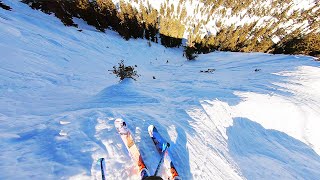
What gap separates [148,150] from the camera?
14.3ft

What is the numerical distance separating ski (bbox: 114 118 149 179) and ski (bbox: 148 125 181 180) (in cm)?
51

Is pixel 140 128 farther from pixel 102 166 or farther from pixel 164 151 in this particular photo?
pixel 102 166

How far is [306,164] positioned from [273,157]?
0.97 metres

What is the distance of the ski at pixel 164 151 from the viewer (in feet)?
12.4

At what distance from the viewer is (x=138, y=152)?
396 cm

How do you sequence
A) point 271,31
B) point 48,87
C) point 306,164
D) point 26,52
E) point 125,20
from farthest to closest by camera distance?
point 271,31
point 125,20
point 26,52
point 48,87
point 306,164

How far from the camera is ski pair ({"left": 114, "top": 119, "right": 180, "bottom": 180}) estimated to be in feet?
12.0

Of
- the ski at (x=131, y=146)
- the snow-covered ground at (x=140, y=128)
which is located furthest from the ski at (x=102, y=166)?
the ski at (x=131, y=146)

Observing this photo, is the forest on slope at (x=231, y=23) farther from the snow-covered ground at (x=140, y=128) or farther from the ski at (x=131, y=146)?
the ski at (x=131, y=146)

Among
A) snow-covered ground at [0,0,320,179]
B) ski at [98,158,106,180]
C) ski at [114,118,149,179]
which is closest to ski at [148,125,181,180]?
snow-covered ground at [0,0,320,179]

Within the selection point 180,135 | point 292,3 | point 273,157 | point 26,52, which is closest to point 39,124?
point 180,135

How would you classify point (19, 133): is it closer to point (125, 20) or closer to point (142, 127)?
point (142, 127)

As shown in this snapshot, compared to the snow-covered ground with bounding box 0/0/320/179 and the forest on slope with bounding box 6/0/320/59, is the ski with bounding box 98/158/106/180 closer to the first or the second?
the snow-covered ground with bounding box 0/0/320/179

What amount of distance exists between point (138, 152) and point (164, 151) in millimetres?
528
